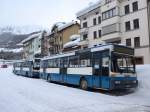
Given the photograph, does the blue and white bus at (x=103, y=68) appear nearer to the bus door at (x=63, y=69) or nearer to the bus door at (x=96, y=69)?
the bus door at (x=96, y=69)

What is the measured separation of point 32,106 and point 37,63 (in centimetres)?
2347

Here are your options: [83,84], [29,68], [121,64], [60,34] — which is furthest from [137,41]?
[60,34]

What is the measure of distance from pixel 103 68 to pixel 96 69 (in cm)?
90

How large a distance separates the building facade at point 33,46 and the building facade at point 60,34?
37.9ft

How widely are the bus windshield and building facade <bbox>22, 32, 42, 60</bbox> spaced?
6425 centimetres

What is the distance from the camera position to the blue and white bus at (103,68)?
15.7 m

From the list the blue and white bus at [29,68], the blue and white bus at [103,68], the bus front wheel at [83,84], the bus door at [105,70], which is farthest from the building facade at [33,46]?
the bus door at [105,70]

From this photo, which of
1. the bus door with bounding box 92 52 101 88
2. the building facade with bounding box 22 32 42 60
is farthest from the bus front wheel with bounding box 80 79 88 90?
the building facade with bounding box 22 32 42 60

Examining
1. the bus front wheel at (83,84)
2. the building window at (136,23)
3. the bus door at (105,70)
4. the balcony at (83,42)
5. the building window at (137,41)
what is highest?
the building window at (136,23)

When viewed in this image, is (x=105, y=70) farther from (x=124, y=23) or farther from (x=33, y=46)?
(x=33, y=46)

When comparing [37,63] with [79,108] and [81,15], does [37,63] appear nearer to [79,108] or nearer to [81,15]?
[81,15]

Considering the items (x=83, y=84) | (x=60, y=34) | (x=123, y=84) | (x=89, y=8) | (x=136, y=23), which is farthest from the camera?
(x=60, y=34)

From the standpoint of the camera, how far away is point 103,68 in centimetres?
1638

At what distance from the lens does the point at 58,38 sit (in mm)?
65188
